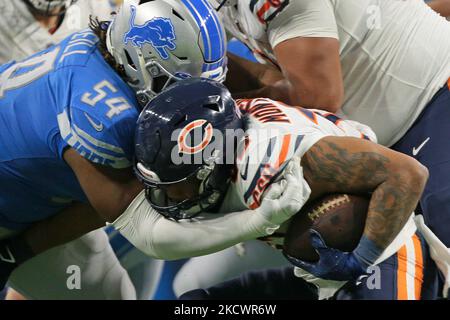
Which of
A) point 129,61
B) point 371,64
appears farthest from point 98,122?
point 371,64

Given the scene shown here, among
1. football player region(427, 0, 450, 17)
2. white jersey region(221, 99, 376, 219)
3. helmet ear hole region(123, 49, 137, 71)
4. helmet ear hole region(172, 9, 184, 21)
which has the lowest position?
football player region(427, 0, 450, 17)

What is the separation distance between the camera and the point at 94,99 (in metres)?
2.13

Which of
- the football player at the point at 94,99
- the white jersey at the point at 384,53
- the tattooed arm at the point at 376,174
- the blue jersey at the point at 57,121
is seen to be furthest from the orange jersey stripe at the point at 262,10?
the tattooed arm at the point at 376,174

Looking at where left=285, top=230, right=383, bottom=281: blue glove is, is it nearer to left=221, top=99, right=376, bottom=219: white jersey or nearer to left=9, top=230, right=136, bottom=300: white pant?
left=221, top=99, right=376, bottom=219: white jersey

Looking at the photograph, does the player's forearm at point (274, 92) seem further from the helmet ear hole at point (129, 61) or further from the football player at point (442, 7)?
the football player at point (442, 7)

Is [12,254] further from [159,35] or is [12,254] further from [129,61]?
[159,35]

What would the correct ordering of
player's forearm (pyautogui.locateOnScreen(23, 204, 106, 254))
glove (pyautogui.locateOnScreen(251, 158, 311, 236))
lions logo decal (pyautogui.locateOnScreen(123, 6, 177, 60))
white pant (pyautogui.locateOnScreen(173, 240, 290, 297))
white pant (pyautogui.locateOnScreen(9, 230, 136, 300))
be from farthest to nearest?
white pant (pyautogui.locateOnScreen(173, 240, 290, 297))
white pant (pyautogui.locateOnScreen(9, 230, 136, 300))
player's forearm (pyautogui.locateOnScreen(23, 204, 106, 254))
lions logo decal (pyautogui.locateOnScreen(123, 6, 177, 60))
glove (pyautogui.locateOnScreen(251, 158, 311, 236))

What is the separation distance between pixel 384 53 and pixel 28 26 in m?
1.38

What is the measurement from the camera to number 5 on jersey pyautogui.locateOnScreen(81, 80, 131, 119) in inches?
83.7

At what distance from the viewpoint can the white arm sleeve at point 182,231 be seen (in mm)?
2043

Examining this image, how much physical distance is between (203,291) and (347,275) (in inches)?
33.2

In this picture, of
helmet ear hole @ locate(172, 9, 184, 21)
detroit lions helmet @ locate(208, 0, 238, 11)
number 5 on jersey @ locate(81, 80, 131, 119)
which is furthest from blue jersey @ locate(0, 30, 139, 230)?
detroit lions helmet @ locate(208, 0, 238, 11)

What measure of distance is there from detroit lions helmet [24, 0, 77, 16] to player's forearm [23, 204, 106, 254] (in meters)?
0.91

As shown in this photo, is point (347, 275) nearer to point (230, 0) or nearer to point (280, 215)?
point (280, 215)
